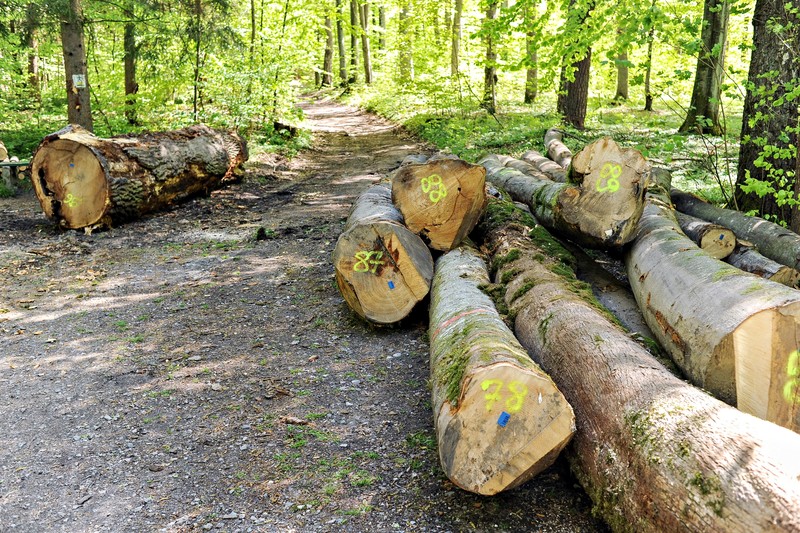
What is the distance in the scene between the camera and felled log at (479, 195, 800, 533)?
2.08 meters

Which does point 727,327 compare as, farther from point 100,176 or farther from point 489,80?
point 489,80

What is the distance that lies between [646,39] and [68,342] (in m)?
6.25

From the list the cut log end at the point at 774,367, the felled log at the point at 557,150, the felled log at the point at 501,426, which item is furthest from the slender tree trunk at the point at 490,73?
the felled log at the point at 501,426

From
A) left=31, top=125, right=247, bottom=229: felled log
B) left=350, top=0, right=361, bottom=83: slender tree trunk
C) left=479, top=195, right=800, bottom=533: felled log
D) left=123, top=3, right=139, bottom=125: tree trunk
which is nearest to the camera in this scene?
left=479, top=195, right=800, bottom=533: felled log

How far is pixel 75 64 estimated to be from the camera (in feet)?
34.7

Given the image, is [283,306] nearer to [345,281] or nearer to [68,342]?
[345,281]

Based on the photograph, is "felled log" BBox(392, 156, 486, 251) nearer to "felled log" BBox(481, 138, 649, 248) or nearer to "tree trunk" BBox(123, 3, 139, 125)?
"felled log" BBox(481, 138, 649, 248)

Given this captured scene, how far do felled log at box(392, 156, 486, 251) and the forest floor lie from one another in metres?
0.86

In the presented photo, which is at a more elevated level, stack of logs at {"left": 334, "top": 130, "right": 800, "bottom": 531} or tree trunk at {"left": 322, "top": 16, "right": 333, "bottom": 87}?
tree trunk at {"left": 322, "top": 16, "right": 333, "bottom": 87}

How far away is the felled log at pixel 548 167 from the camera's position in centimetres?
747

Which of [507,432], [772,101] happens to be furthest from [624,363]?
[772,101]

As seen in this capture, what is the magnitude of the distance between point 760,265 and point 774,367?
7.11 feet

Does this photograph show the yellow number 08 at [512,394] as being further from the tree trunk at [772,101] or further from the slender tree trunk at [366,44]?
the slender tree trunk at [366,44]

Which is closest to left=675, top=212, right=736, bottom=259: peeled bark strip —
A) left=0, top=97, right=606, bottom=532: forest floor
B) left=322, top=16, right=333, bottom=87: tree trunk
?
left=0, top=97, right=606, bottom=532: forest floor
